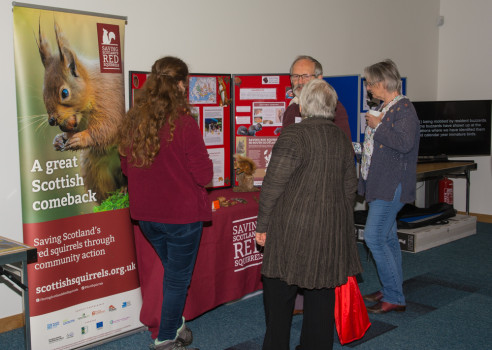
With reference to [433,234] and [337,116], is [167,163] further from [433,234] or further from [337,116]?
[433,234]

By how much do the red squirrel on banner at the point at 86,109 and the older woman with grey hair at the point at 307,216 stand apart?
1.03 metres

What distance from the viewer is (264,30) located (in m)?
4.26

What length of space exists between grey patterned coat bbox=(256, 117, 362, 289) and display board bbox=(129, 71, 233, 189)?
1.46m

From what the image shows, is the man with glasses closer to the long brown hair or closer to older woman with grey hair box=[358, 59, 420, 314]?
older woman with grey hair box=[358, 59, 420, 314]

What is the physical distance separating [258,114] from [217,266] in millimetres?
1214

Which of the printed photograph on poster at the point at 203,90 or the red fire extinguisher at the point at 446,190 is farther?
the red fire extinguisher at the point at 446,190

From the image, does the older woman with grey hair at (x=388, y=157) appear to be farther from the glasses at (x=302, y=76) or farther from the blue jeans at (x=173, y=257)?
the blue jeans at (x=173, y=257)

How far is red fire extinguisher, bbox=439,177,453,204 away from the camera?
5883 millimetres

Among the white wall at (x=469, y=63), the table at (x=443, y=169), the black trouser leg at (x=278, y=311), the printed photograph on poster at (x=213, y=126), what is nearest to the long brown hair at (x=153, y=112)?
the black trouser leg at (x=278, y=311)

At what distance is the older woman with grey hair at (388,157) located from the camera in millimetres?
3008

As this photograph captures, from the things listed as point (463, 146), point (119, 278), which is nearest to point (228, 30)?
point (119, 278)

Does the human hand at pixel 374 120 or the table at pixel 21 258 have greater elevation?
the human hand at pixel 374 120

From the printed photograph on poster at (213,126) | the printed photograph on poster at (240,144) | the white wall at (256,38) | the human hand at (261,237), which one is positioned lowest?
the human hand at (261,237)

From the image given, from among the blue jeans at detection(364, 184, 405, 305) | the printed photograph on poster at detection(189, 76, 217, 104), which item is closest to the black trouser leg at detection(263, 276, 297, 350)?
the blue jeans at detection(364, 184, 405, 305)
